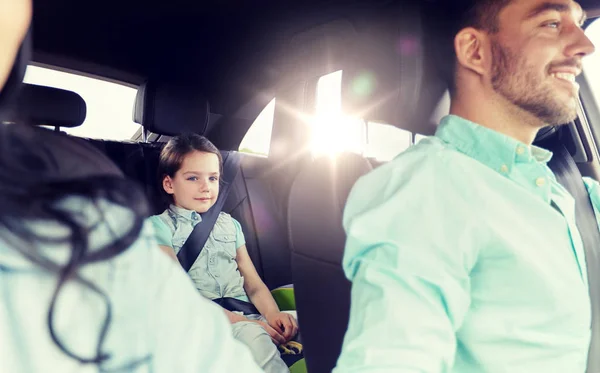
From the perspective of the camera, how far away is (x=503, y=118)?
A: 1.13m

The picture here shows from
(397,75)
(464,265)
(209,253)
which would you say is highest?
(397,75)

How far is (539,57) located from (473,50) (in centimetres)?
14

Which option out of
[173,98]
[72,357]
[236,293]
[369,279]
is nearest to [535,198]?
[369,279]

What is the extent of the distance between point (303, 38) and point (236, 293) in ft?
3.51

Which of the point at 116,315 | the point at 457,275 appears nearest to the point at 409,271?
the point at 457,275

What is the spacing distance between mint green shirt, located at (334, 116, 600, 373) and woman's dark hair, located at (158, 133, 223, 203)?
48.0 inches

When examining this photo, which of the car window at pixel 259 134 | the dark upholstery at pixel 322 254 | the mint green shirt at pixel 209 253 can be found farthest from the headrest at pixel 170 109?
the dark upholstery at pixel 322 254

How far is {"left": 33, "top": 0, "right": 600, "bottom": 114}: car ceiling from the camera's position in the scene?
2.09 meters

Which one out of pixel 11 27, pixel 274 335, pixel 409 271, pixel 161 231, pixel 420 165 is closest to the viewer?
pixel 11 27

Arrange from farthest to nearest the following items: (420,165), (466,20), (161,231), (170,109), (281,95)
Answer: (281,95) < (170,109) < (161,231) < (466,20) < (420,165)

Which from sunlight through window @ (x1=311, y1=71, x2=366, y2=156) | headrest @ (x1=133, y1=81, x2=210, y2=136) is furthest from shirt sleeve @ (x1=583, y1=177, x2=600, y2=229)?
headrest @ (x1=133, y1=81, x2=210, y2=136)

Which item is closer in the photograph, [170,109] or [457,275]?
[457,275]

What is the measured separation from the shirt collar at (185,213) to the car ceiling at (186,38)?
2.33ft

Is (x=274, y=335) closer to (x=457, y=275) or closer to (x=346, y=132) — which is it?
(x=346, y=132)
